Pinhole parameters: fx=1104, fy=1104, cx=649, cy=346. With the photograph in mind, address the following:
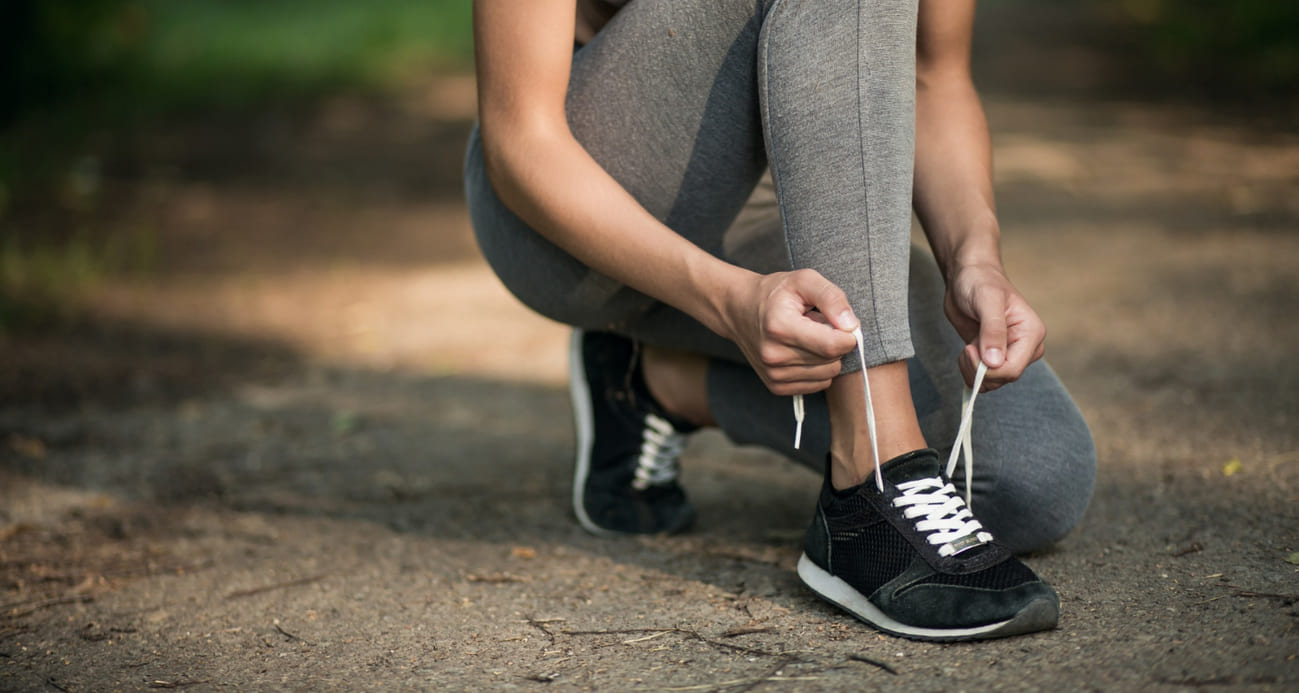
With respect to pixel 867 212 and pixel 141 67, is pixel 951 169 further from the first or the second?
pixel 141 67

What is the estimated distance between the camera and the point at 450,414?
2344mm

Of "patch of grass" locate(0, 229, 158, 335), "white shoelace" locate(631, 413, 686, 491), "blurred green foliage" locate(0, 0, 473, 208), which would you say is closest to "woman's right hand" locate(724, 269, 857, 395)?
"white shoelace" locate(631, 413, 686, 491)

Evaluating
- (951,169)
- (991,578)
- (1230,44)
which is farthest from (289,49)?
(991,578)

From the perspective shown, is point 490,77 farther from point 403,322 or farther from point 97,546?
point 403,322

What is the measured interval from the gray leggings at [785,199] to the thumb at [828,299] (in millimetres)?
65

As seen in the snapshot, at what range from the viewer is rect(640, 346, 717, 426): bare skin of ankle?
5.18ft

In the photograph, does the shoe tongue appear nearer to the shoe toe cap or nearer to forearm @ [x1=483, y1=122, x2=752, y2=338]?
the shoe toe cap

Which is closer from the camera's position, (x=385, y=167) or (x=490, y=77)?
(x=490, y=77)

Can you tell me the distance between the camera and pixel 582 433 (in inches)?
65.7

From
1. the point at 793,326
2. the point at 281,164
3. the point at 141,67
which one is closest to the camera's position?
the point at 793,326

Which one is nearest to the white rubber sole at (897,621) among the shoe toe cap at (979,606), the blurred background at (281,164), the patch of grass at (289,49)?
the shoe toe cap at (979,606)

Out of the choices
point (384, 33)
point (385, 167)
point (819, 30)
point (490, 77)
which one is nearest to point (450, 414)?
point (490, 77)

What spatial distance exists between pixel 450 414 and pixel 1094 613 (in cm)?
147

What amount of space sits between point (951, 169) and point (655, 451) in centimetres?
58
